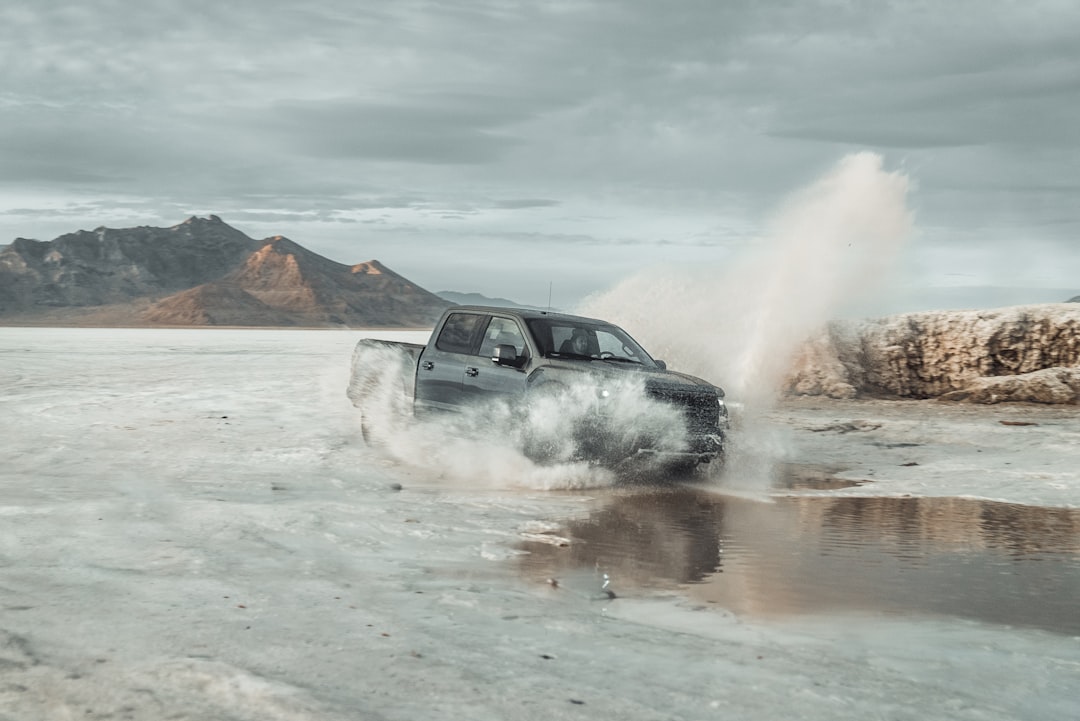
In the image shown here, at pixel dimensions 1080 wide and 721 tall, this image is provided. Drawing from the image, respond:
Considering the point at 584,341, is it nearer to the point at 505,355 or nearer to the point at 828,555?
the point at 505,355

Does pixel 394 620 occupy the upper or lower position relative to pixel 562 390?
lower

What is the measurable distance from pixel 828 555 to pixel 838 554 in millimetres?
81

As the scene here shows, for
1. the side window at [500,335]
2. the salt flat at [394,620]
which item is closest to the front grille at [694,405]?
the salt flat at [394,620]

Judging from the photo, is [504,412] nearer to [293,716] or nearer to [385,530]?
[385,530]

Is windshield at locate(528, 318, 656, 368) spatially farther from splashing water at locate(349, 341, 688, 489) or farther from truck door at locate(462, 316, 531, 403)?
splashing water at locate(349, 341, 688, 489)

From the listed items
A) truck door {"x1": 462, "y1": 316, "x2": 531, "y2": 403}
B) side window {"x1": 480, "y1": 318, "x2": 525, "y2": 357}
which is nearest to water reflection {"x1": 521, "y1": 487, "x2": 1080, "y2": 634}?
truck door {"x1": 462, "y1": 316, "x2": 531, "y2": 403}

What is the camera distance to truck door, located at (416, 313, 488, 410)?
10.5 metres

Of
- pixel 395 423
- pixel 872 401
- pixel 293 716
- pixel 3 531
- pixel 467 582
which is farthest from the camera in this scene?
pixel 872 401

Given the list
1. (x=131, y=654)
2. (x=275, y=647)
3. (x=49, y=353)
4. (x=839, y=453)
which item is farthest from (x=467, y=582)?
(x=49, y=353)

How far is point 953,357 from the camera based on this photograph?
16234 mm

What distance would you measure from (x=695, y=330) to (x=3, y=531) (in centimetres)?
1366

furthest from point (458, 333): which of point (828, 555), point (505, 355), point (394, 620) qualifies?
point (394, 620)

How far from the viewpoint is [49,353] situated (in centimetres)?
3231

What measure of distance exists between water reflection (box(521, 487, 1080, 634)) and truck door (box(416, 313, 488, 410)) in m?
2.51
